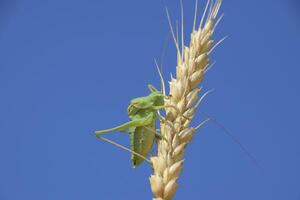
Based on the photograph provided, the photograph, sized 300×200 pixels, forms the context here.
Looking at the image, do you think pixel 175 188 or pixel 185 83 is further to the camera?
pixel 185 83

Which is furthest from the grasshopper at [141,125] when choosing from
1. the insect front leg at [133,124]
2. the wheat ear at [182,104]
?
the wheat ear at [182,104]

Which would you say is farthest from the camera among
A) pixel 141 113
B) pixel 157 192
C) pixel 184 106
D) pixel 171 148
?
pixel 141 113

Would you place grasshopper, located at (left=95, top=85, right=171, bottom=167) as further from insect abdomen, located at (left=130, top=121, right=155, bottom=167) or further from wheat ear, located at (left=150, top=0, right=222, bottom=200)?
wheat ear, located at (left=150, top=0, right=222, bottom=200)

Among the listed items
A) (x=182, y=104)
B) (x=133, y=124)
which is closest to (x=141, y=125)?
(x=133, y=124)

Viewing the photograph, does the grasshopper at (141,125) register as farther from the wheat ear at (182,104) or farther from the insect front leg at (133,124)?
the wheat ear at (182,104)

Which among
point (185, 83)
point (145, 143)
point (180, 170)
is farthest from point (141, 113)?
point (180, 170)

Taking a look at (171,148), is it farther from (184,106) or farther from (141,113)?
(141,113)

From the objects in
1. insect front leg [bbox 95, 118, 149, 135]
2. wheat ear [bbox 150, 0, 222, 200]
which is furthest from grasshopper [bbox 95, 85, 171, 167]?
wheat ear [bbox 150, 0, 222, 200]
